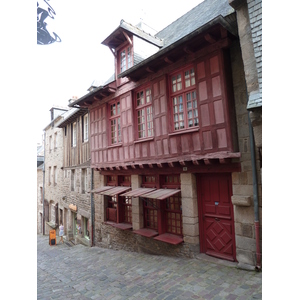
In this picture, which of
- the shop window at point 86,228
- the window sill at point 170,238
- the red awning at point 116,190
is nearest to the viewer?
the window sill at point 170,238

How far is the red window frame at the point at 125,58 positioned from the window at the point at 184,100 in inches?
72.6

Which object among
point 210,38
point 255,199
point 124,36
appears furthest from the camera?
point 124,36

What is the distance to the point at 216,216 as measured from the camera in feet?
15.4

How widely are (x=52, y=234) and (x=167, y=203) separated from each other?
249 inches

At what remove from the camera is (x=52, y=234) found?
966 centimetres

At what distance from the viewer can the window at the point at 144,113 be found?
235 inches

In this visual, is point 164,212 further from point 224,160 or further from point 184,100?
point 184,100

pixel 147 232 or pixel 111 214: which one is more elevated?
pixel 111 214

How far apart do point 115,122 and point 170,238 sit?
3.81m

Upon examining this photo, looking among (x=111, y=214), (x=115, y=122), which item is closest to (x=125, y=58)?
(x=115, y=122)

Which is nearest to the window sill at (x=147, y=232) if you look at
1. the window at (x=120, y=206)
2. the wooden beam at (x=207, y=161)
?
the window at (x=120, y=206)

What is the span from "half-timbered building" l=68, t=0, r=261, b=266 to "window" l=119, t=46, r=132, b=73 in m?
0.03

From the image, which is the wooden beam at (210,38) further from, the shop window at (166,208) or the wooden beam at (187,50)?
the shop window at (166,208)

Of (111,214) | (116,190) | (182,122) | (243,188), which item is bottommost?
(111,214)
